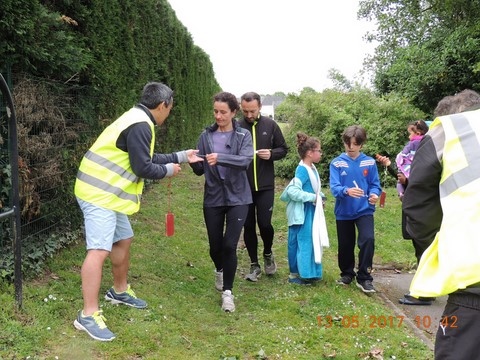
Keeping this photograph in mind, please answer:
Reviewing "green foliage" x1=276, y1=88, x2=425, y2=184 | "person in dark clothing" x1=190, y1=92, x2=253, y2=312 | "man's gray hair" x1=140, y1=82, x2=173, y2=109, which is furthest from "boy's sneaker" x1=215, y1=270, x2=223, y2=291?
"green foliage" x1=276, y1=88, x2=425, y2=184

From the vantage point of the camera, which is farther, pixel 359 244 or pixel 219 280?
pixel 359 244

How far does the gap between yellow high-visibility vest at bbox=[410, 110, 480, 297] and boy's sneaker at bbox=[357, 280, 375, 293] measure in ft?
11.2

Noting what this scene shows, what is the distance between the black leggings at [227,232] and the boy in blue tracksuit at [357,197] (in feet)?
4.20

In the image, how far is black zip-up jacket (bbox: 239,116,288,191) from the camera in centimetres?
556

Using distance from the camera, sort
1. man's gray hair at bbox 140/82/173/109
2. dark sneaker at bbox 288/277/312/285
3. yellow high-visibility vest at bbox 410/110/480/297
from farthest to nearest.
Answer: dark sneaker at bbox 288/277/312/285 → man's gray hair at bbox 140/82/173/109 → yellow high-visibility vest at bbox 410/110/480/297

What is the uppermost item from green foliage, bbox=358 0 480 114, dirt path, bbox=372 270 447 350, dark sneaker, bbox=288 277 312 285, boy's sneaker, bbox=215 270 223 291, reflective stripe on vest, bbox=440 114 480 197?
green foliage, bbox=358 0 480 114

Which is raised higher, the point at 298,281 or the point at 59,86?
the point at 59,86

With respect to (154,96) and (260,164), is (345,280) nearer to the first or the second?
(260,164)

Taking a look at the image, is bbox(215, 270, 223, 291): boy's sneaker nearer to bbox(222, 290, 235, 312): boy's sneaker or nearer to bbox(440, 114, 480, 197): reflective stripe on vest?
bbox(222, 290, 235, 312): boy's sneaker

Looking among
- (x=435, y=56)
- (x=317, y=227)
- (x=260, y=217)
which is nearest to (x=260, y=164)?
(x=260, y=217)

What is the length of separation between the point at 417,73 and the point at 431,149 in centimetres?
1537

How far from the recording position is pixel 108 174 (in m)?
3.84

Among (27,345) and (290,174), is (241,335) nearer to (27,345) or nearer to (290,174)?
(27,345)

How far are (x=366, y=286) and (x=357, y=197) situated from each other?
1.07 m
